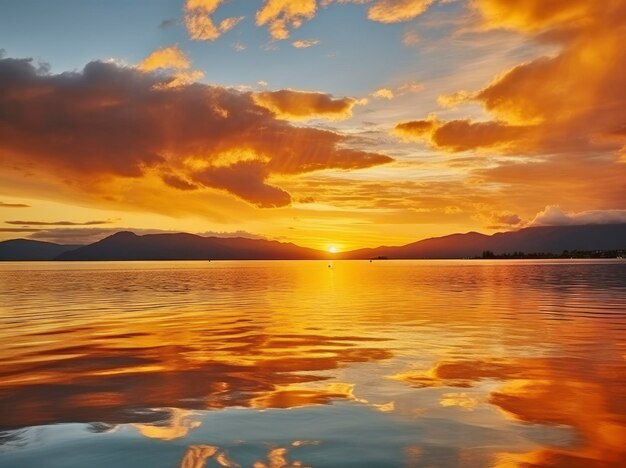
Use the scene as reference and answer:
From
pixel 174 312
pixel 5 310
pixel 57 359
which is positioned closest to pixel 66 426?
pixel 57 359

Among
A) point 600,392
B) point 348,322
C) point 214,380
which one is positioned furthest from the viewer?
point 348,322

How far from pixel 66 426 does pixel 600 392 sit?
1337 cm

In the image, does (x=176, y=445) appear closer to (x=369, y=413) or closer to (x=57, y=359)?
(x=369, y=413)

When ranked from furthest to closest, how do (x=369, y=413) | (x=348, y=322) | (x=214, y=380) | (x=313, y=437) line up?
(x=348, y=322) < (x=214, y=380) < (x=369, y=413) < (x=313, y=437)

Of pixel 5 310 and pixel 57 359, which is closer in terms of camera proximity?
pixel 57 359

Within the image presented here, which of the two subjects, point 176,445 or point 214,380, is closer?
point 176,445

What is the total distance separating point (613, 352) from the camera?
20719 mm

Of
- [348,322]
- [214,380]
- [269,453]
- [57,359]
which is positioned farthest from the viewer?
[348,322]

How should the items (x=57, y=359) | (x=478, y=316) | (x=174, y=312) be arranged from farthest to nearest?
1. (x=174, y=312)
2. (x=478, y=316)
3. (x=57, y=359)

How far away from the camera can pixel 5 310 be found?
40.5 metres

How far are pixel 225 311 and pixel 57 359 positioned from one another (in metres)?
19.8

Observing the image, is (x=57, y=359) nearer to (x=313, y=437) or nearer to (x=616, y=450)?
(x=313, y=437)

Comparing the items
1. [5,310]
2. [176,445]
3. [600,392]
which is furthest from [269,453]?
[5,310]

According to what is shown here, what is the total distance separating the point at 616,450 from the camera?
32.6 ft
